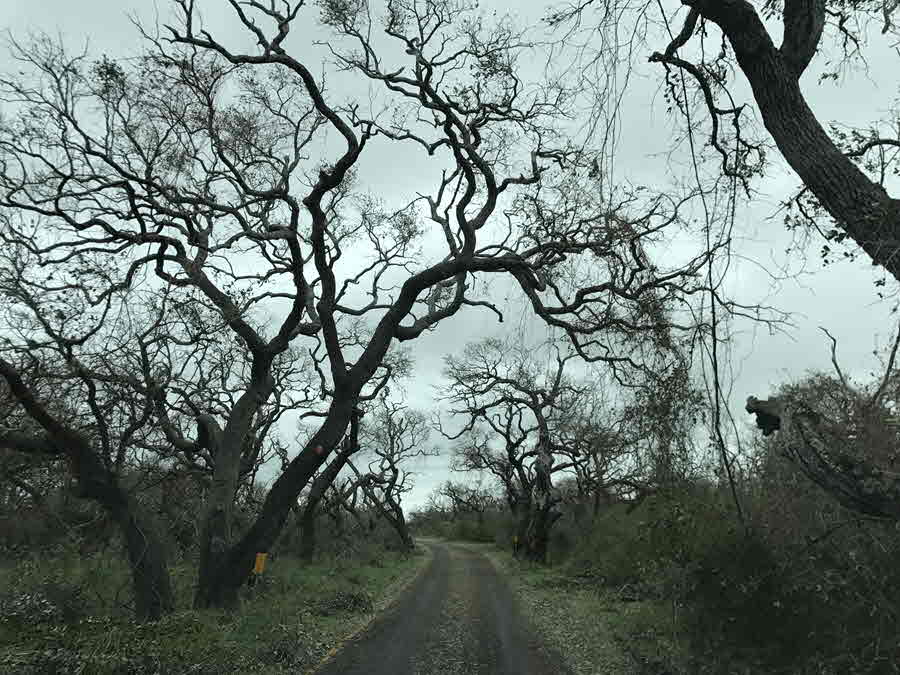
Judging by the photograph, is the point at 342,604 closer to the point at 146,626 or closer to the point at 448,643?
the point at 448,643

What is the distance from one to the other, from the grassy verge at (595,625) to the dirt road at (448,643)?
1.34ft

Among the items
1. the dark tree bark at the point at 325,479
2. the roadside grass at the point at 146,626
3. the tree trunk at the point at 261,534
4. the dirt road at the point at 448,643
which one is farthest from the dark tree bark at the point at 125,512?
the dark tree bark at the point at 325,479

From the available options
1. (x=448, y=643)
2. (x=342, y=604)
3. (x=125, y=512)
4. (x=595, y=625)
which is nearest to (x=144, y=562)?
(x=125, y=512)

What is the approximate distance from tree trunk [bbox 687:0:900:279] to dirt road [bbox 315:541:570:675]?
20.4ft

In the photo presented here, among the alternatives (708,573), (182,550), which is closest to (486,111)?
(708,573)

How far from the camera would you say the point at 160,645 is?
6.17 m

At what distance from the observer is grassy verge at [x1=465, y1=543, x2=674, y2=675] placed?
26.3ft

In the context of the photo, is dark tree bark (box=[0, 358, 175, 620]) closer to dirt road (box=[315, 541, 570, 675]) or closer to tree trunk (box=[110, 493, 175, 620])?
tree trunk (box=[110, 493, 175, 620])

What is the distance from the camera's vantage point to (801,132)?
4.09m

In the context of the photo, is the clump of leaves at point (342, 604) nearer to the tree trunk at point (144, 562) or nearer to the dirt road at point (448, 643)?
the dirt road at point (448, 643)

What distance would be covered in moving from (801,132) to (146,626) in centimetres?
738

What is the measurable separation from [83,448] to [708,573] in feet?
27.8

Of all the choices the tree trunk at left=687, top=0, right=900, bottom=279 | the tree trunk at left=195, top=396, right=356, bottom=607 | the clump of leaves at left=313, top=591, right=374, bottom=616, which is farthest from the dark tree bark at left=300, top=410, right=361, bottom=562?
the tree trunk at left=687, top=0, right=900, bottom=279

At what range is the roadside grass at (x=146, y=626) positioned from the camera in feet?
17.9
